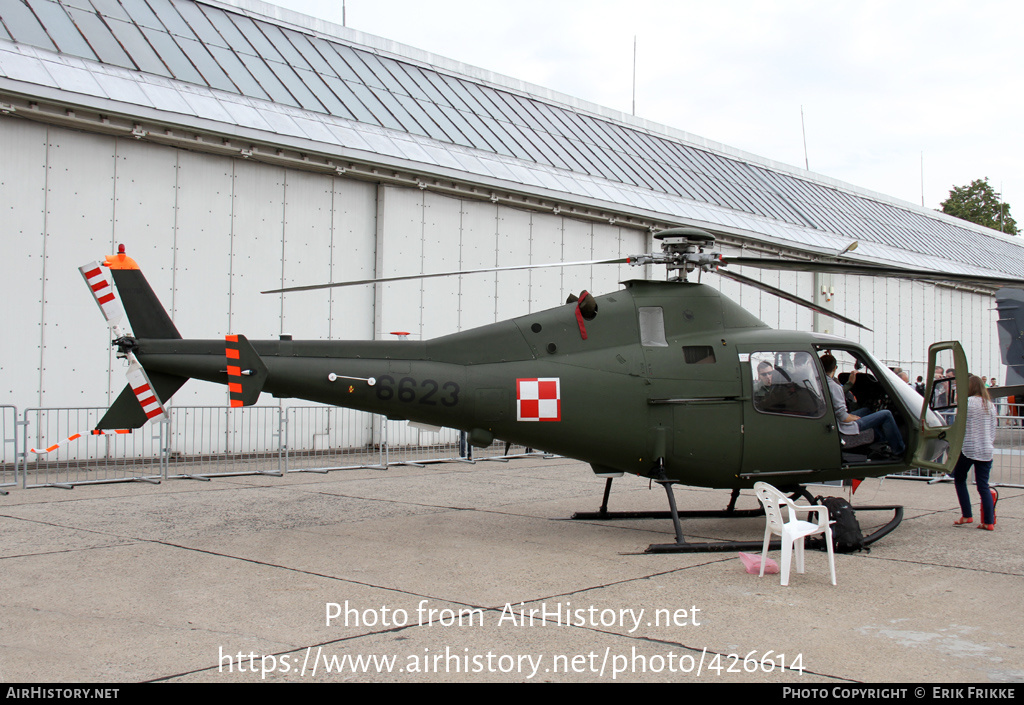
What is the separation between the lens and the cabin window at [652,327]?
8.68 meters

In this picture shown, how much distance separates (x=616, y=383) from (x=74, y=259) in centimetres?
1057

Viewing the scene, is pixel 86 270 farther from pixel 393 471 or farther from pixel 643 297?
pixel 393 471

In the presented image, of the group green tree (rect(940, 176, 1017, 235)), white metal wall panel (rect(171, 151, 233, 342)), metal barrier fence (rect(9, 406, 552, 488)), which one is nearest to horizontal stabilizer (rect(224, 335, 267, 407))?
metal barrier fence (rect(9, 406, 552, 488))

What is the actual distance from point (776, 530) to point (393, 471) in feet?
30.8

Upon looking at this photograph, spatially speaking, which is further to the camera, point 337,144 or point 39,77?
A: point 337,144

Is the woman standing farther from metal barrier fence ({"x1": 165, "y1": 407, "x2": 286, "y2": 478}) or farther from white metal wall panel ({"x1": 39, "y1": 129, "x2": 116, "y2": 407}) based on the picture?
white metal wall panel ({"x1": 39, "y1": 129, "x2": 116, "y2": 407})

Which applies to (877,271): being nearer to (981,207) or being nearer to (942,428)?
(942,428)

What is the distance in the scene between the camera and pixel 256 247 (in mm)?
16281

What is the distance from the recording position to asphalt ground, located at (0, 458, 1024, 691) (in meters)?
4.71

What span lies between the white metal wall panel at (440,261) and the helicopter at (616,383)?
10.1 m

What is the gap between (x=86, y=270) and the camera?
7992mm

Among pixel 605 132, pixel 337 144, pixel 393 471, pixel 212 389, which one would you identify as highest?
pixel 605 132

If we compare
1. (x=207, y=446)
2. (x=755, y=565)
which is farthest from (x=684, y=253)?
(x=207, y=446)
